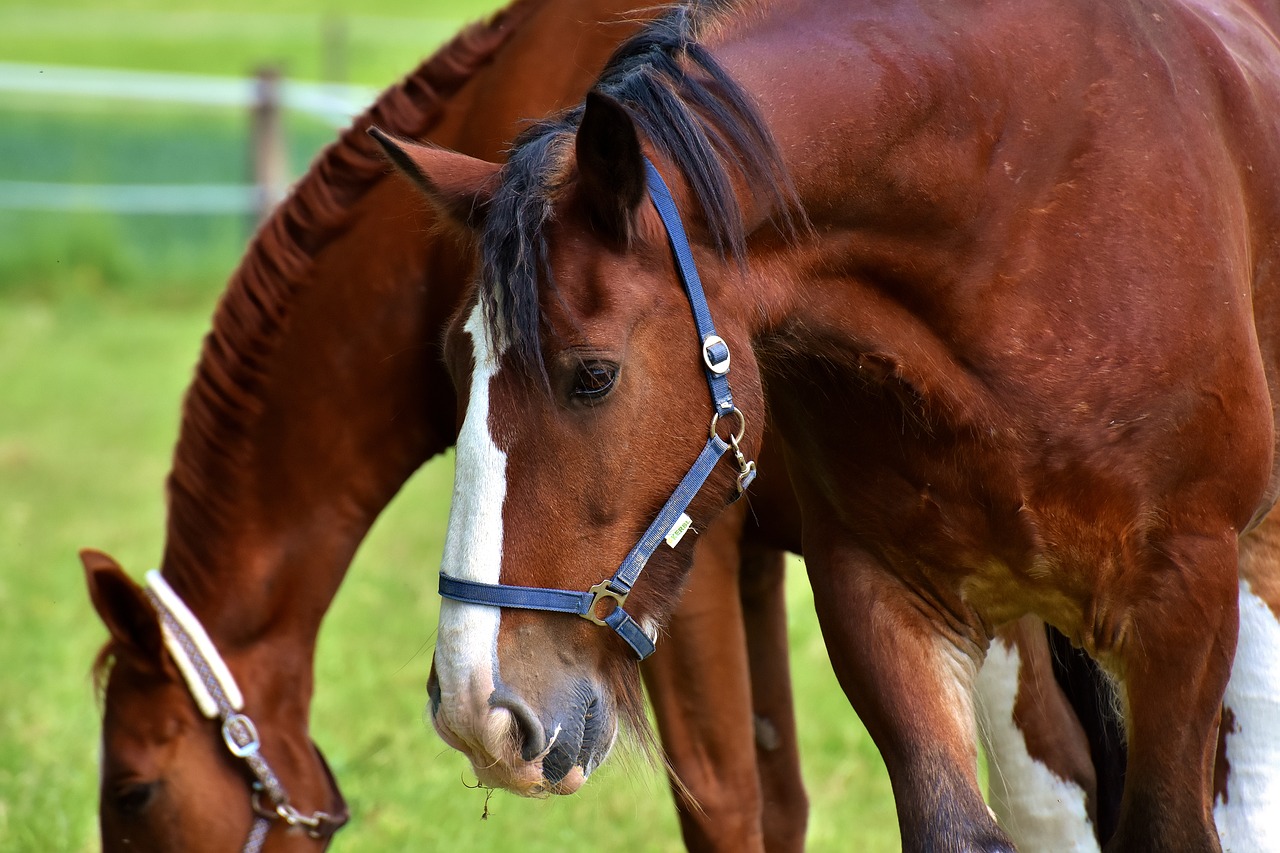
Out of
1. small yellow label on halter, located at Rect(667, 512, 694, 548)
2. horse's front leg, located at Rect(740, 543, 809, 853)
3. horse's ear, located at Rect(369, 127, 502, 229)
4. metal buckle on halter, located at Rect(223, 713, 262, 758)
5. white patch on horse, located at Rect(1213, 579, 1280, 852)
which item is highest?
horse's ear, located at Rect(369, 127, 502, 229)

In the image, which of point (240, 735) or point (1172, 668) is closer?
point (1172, 668)

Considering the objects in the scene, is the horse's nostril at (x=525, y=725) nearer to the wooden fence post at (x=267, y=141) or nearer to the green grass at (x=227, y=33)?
the wooden fence post at (x=267, y=141)

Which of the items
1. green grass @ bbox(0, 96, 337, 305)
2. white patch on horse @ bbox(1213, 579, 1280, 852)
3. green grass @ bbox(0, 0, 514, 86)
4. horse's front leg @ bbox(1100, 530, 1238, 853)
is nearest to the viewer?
horse's front leg @ bbox(1100, 530, 1238, 853)

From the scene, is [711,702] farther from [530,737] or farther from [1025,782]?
[530,737]

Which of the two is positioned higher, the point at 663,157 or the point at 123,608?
the point at 663,157

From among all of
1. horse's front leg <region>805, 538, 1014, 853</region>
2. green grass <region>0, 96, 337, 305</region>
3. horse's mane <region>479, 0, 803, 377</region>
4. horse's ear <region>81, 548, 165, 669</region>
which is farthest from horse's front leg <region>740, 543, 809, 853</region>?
green grass <region>0, 96, 337, 305</region>

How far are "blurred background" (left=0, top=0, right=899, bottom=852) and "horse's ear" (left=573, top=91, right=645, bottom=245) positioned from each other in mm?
819

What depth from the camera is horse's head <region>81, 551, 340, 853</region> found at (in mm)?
3275

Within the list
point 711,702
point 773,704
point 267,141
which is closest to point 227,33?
point 267,141

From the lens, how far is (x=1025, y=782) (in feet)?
10.3

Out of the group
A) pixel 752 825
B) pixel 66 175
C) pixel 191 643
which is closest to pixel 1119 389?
pixel 752 825

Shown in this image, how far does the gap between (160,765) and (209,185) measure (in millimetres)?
12074

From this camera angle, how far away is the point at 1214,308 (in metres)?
2.45

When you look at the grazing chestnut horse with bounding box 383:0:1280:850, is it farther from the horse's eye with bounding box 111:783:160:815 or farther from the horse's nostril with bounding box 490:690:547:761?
the horse's eye with bounding box 111:783:160:815
